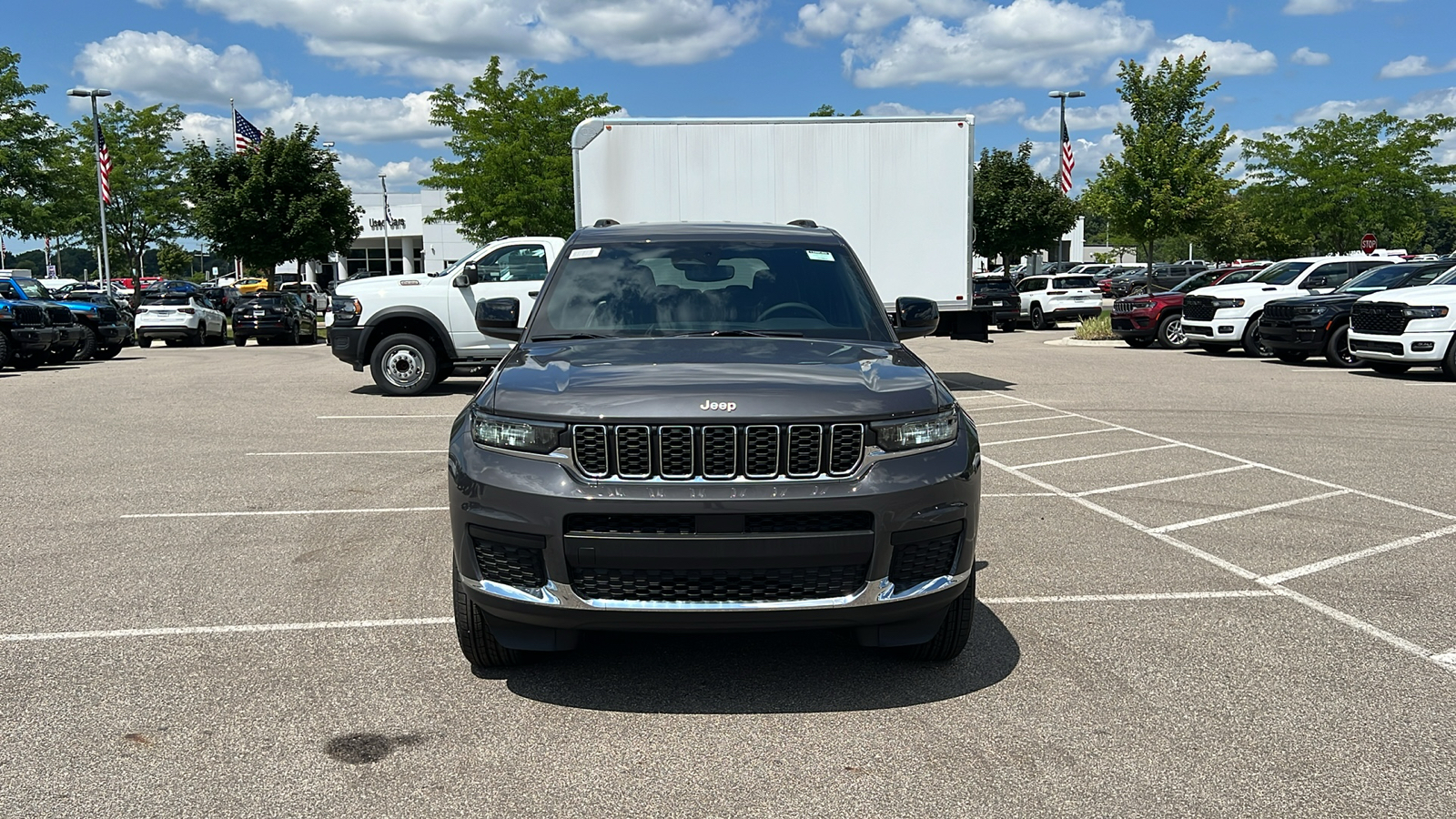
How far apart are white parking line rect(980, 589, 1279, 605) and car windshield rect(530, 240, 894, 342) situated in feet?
4.66

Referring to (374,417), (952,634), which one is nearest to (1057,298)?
(374,417)

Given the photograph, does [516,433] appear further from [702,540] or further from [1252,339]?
[1252,339]

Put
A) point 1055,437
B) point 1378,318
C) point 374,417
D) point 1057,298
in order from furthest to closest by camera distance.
Answer: point 1057,298 < point 1378,318 < point 374,417 < point 1055,437

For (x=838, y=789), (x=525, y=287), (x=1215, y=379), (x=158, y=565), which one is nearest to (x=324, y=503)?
(x=158, y=565)

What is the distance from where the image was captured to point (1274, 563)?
250 inches

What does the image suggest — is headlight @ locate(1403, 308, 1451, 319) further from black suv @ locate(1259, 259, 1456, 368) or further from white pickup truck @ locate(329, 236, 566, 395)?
white pickup truck @ locate(329, 236, 566, 395)

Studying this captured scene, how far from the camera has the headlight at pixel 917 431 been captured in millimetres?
4020

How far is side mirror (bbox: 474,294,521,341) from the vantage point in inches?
219

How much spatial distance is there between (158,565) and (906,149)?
11.3m

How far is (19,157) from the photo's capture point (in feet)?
121

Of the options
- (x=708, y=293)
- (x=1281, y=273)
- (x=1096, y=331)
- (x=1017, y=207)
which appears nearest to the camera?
(x=708, y=293)

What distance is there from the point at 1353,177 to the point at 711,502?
1885 inches

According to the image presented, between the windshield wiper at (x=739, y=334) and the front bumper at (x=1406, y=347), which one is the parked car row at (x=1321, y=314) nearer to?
the front bumper at (x=1406, y=347)

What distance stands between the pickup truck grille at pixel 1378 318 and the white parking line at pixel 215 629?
616 inches
